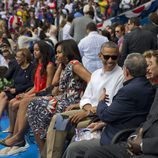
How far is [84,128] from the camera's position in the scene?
521 centimetres

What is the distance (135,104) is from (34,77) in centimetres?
319

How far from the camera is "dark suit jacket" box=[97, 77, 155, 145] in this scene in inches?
182

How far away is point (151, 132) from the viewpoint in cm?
421

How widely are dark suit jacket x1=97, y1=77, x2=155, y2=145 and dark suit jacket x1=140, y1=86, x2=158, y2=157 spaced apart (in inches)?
10.1

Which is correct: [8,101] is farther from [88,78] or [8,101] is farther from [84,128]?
[84,128]

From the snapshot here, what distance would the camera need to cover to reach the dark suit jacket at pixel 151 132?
13.2 ft

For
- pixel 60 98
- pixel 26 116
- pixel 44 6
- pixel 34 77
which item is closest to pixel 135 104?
pixel 60 98

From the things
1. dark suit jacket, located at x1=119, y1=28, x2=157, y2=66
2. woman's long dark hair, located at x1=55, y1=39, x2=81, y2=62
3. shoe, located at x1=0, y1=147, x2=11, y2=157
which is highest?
woman's long dark hair, located at x1=55, y1=39, x2=81, y2=62

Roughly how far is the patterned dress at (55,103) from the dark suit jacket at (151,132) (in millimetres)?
1777

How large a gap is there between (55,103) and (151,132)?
205cm

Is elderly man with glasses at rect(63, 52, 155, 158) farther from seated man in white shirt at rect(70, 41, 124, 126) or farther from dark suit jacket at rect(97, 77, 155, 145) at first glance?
seated man in white shirt at rect(70, 41, 124, 126)

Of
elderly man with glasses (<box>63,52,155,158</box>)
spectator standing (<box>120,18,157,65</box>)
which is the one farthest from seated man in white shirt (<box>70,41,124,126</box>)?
spectator standing (<box>120,18,157,65</box>)

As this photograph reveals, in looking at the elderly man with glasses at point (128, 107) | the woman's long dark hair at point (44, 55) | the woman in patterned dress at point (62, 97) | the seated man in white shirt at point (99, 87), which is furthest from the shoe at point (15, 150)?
the elderly man with glasses at point (128, 107)

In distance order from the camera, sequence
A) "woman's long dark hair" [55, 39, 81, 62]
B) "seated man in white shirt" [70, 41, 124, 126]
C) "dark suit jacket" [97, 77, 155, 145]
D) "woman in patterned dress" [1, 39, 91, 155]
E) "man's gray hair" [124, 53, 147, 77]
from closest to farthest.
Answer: "dark suit jacket" [97, 77, 155, 145] < "man's gray hair" [124, 53, 147, 77] < "seated man in white shirt" [70, 41, 124, 126] < "woman in patterned dress" [1, 39, 91, 155] < "woman's long dark hair" [55, 39, 81, 62]
